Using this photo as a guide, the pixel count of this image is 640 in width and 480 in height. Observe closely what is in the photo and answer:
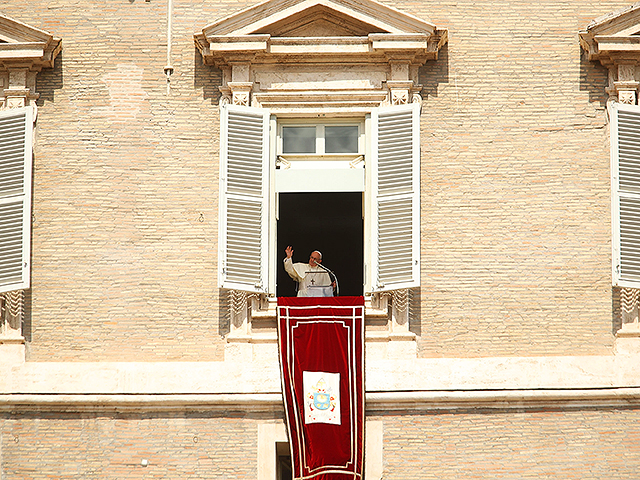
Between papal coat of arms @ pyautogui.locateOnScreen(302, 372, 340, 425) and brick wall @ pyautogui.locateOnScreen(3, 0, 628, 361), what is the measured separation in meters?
1.10

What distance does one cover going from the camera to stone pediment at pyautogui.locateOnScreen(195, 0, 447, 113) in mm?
13891

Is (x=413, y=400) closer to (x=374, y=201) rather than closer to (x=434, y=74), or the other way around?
(x=374, y=201)

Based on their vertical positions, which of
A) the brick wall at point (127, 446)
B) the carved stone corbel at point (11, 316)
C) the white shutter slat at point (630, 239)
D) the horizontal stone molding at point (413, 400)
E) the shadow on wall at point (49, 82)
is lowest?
the brick wall at point (127, 446)

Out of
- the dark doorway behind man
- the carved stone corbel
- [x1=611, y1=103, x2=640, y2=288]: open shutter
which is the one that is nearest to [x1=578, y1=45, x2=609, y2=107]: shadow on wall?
[x1=611, y1=103, x2=640, y2=288]: open shutter

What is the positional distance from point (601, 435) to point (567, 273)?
1813 mm

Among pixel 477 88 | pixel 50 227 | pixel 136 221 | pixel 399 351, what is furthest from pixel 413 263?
pixel 50 227

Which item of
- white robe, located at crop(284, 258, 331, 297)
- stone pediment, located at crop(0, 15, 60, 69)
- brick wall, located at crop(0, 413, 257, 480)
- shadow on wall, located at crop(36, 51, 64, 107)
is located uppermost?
stone pediment, located at crop(0, 15, 60, 69)

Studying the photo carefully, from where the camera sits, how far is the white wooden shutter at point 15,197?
1357 cm

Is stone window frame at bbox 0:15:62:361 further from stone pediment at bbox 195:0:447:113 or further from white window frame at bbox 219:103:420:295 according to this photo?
white window frame at bbox 219:103:420:295

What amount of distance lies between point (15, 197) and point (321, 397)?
Answer: 413 cm

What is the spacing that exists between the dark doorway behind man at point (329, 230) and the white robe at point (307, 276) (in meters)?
4.31

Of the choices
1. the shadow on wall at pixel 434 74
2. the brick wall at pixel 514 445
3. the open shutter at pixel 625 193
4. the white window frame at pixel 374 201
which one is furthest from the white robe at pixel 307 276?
the open shutter at pixel 625 193

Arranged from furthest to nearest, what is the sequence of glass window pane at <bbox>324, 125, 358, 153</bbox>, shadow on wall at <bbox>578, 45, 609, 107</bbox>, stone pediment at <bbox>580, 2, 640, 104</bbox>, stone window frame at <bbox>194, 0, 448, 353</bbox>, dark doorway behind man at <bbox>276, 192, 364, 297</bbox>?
dark doorway behind man at <bbox>276, 192, 364, 297</bbox> → glass window pane at <bbox>324, 125, 358, 153</bbox> → shadow on wall at <bbox>578, 45, 609, 107</bbox> → stone window frame at <bbox>194, 0, 448, 353</bbox> → stone pediment at <bbox>580, 2, 640, 104</bbox>

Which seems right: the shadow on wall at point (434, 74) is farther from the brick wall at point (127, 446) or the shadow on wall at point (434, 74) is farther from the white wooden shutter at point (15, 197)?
the white wooden shutter at point (15, 197)
